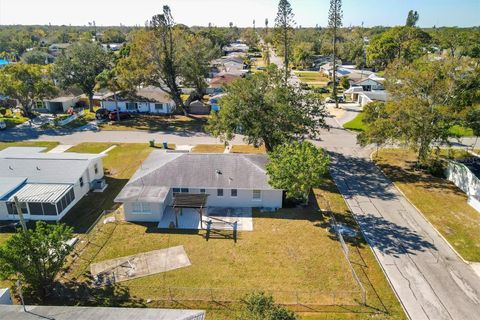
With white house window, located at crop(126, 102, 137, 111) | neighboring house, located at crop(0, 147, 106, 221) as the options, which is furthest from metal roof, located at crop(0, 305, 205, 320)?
white house window, located at crop(126, 102, 137, 111)

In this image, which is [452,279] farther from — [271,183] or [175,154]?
[175,154]

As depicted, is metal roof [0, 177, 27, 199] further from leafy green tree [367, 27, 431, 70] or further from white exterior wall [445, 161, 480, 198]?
leafy green tree [367, 27, 431, 70]

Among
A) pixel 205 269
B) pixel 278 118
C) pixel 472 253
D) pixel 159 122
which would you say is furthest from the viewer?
pixel 159 122

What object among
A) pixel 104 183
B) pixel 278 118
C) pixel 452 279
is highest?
pixel 278 118

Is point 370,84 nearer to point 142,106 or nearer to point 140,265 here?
point 142,106

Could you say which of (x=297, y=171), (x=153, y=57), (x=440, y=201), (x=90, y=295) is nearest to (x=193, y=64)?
(x=153, y=57)

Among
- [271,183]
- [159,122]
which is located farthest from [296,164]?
[159,122]

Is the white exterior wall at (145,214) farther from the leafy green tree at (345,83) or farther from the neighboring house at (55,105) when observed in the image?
the leafy green tree at (345,83)
